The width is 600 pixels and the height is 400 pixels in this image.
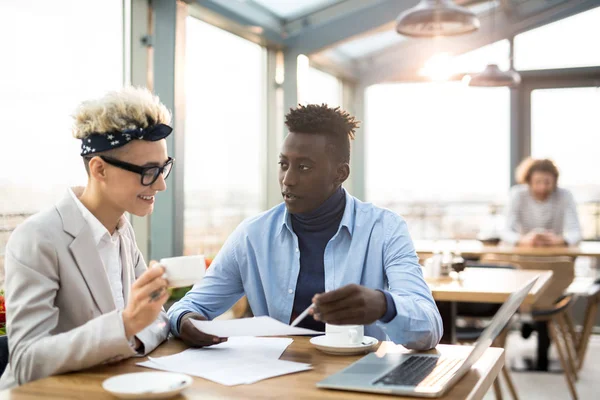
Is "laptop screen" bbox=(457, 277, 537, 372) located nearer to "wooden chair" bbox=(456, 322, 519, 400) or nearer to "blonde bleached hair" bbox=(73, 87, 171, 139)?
"blonde bleached hair" bbox=(73, 87, 171, 139)

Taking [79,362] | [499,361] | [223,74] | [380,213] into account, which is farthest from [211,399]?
[223,74]

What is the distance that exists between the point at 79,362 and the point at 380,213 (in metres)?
1.05

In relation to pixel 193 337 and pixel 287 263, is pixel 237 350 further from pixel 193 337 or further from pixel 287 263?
pixel 287 263

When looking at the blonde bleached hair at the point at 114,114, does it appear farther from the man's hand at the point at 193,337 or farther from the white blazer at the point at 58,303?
the man's hand at the point at 193,337

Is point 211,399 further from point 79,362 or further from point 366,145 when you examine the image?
point 366,145

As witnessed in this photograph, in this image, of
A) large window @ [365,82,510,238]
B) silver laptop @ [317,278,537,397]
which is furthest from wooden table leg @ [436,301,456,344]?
large window @ [365,82,510,238]

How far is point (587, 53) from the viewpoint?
650 cm

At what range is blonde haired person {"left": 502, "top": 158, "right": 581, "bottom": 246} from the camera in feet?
18.6

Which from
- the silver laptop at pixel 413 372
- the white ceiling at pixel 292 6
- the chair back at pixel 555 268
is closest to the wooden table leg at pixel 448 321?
the chair back at pixel 555 268

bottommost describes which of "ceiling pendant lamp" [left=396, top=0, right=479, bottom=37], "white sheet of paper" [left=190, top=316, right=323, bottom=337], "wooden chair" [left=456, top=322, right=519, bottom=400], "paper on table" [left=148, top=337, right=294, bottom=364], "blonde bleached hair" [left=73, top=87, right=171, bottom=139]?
"wooden chair" [left=456, top=322, right=519, bottom=400]

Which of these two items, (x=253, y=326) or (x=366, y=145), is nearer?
(x=253, y=326)

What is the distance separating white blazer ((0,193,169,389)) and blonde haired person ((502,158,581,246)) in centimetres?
456

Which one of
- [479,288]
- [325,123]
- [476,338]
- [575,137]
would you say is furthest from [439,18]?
[575,137]

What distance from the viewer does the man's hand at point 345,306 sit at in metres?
1.51
